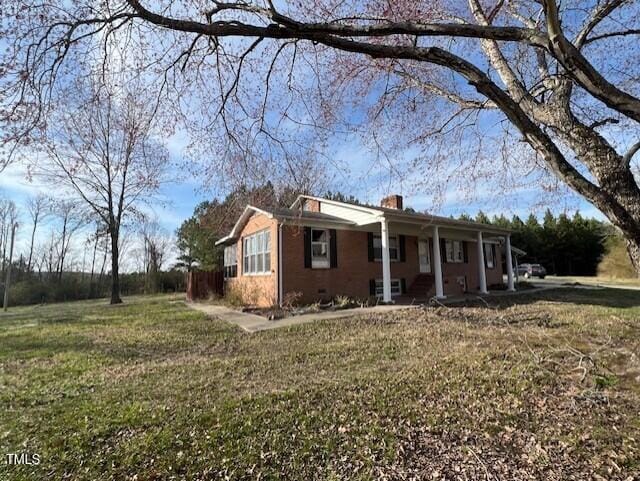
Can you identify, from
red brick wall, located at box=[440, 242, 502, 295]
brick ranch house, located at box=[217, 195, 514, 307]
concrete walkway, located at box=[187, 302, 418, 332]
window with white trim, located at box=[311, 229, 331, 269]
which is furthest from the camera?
red brick wall, located at box=[440, 242, 502, 295]

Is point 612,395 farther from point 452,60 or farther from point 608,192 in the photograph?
point 452,60

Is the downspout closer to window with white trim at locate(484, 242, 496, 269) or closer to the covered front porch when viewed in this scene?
the covered front porch

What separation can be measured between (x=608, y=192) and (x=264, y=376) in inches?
186

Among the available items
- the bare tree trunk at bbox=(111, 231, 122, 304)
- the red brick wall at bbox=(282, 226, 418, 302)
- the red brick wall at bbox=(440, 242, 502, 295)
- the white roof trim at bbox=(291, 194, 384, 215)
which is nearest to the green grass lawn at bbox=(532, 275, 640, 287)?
the red brick wall at bbox=(440, 242, 502, 295)

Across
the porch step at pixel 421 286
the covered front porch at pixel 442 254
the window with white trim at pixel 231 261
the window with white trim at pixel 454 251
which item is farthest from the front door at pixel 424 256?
the window with white trim at pixel 231 261

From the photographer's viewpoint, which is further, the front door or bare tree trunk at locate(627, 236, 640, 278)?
the front door

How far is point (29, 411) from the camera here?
4117 millimetres

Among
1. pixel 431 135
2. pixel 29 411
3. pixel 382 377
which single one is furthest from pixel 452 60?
pixel 29 411

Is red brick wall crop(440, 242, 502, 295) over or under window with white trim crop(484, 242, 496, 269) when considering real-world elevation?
under

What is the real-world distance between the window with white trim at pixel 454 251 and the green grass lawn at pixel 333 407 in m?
10.8

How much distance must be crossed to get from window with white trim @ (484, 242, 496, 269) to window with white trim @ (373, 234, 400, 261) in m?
8.09

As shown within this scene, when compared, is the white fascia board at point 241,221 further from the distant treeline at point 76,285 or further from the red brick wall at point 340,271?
the distant treeline at point 76,285

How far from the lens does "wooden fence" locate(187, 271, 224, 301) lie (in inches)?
781

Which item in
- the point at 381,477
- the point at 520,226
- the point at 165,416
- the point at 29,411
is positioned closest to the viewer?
the point at 381,477
